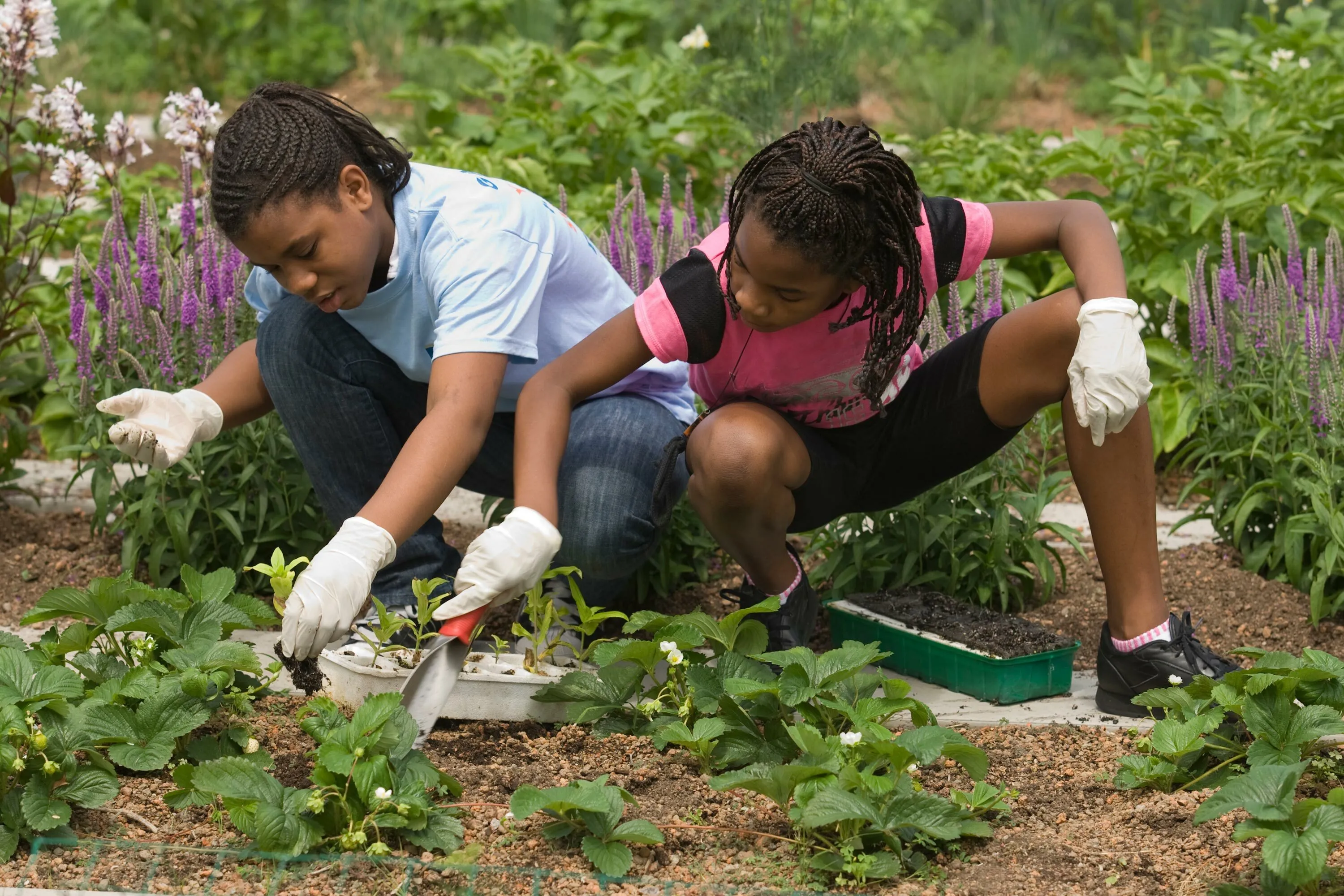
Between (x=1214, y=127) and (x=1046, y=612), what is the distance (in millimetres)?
2017

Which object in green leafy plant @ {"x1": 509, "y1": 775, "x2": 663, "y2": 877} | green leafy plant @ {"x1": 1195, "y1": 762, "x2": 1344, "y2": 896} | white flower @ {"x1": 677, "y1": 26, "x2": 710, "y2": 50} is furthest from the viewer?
white flower @ {"x1": 677, "y1": 26, "x2": 710, "y2": 50}

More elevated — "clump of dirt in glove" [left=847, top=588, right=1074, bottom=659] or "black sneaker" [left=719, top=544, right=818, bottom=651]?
"black sneaker" [left=719, top=544, right=818, bottom=651]

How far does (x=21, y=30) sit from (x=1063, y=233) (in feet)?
7.43

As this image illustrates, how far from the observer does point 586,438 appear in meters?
2.48

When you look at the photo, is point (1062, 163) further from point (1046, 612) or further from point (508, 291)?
point (508, 291)

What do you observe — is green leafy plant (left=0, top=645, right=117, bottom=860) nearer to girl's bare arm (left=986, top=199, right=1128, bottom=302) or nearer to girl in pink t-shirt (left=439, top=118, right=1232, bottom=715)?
girl in pink t-shirt (left=439, top=118, right=1232, bottom=715)

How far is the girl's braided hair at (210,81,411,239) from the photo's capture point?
210cm

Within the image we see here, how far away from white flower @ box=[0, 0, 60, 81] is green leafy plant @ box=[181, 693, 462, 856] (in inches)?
75.1

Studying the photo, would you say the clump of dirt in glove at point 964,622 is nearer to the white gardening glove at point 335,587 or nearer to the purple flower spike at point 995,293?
the purple flower spike at point 995,293

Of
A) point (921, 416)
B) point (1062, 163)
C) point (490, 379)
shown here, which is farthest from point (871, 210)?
point (1062, 163)

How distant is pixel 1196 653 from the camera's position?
2.33 meters

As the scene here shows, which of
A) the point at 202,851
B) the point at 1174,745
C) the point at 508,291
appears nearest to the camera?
the point at 202,851

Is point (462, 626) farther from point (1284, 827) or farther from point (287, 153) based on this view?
point (1284, 827)

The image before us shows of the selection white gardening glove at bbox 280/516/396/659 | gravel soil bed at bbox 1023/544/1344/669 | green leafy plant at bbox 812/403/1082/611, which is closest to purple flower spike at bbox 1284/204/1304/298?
gravel soil bed at bbox 1023/544/1344/669
